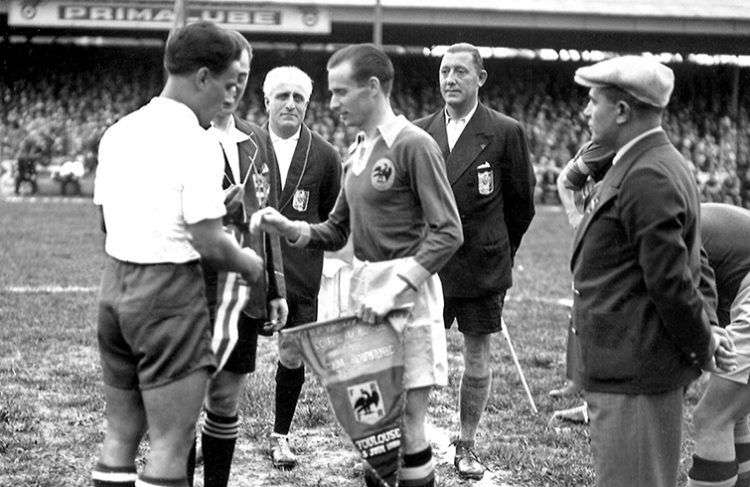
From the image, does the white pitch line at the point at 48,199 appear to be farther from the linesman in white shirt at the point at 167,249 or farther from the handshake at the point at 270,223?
the linesman in white shirt at the point at 167,249

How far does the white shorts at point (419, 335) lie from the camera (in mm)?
3979

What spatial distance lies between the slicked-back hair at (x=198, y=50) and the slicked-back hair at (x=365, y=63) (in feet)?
1.89

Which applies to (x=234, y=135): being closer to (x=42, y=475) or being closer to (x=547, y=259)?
(x=42, y=475)

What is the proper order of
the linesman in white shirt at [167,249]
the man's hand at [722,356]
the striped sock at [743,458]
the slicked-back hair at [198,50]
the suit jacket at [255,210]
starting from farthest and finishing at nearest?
the striped sock at [743,458]
the suit jacket at [255,210]
the man's hand at [722,356]
the slicked-back hair at [198,50]
the linesman in white shirt at [167,249]

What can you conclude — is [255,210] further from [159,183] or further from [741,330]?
[741,330]

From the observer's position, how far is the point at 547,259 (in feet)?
51.8

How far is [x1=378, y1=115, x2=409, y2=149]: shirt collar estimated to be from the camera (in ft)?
13.0

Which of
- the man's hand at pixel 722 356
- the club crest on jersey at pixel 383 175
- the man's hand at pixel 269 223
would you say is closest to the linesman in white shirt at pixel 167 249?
the man's hand at pixel 269 223

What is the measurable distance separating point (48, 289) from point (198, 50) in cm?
832

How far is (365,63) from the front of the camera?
3.89 meters

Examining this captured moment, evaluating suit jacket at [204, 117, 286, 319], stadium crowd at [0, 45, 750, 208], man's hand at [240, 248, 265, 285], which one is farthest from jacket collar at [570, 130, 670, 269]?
stadium crowd at [0, 45, 750, 208]

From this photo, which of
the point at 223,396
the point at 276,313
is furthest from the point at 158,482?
the point at 276,313

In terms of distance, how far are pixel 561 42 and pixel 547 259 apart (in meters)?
20.7

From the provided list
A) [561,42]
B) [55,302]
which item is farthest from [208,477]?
[561,42]
